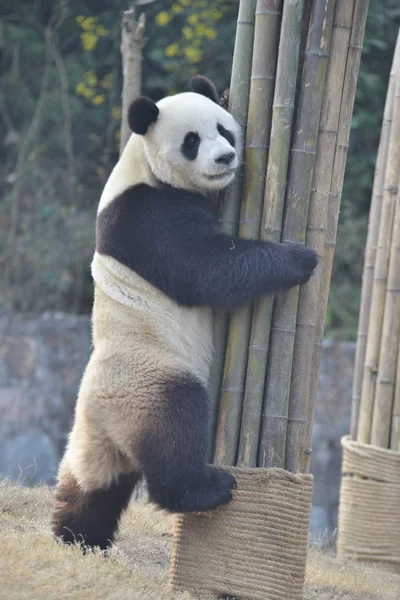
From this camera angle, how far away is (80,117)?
33.3ft

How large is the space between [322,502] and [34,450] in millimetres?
2685

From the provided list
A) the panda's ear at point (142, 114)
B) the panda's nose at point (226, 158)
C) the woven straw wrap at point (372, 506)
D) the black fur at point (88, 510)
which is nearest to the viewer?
the panda's nose at point (226, 158)

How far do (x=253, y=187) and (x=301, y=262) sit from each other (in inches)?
15.2

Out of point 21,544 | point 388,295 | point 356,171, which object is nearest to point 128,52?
point 388,295

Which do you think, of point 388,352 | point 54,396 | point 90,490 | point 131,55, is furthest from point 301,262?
point 54,396

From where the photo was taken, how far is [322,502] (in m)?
8.98

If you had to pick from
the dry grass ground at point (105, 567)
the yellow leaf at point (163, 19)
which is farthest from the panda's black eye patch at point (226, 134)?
the yellow leaf at point (163, 19)

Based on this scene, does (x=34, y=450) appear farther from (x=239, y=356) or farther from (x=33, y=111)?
(x=239, y=356)

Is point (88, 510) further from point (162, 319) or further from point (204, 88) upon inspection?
point (204, 88)

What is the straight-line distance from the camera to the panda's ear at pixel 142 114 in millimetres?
4031

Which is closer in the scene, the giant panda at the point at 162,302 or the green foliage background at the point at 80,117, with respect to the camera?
the giant panda at the point at 162,302

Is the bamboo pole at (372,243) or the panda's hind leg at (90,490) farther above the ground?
the bamboo pole at (372,243)

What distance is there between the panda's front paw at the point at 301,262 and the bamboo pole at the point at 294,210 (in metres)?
0.06

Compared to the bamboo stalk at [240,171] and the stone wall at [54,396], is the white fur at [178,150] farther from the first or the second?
the stone wall at [54,396]
